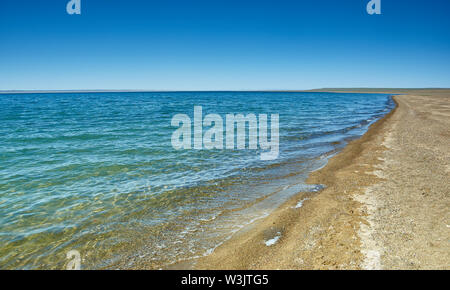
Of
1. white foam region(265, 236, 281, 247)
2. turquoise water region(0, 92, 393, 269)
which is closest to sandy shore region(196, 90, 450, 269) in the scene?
white foam region(265, 236, 281, 247)

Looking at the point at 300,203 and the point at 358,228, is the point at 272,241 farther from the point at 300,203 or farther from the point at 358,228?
the point at 300,203

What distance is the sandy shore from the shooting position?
421 centimetres

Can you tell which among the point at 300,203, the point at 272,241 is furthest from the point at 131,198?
the point at 300,203

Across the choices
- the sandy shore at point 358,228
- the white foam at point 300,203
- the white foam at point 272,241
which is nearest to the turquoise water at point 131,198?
the white foam at point 300,203

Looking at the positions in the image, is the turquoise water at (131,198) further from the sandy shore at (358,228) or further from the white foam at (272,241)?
the white foam at (272,241)

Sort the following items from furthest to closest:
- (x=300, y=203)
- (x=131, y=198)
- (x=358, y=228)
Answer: (x=131, y=198) → (x=300, y=203) → (x=358, y=228)

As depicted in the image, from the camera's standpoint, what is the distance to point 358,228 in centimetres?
520

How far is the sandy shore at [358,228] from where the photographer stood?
4.21 m
